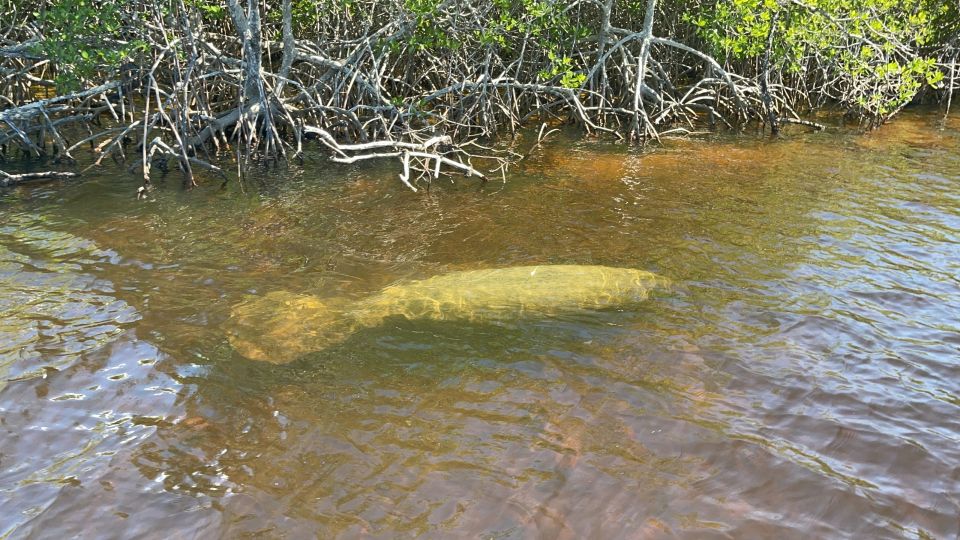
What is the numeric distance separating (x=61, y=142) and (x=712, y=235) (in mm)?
6568

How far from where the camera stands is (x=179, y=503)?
9.07 ft

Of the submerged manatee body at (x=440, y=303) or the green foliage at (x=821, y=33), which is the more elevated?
the green foliage at (x=821, y=33)

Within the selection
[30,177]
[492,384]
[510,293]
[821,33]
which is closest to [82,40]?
[30,177]

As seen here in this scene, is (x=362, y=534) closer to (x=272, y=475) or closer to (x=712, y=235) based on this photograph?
(x=272, y=475)

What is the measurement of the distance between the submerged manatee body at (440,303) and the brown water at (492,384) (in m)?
0.13

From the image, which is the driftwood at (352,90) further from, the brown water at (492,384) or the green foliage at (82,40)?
the brown water at (492,384)

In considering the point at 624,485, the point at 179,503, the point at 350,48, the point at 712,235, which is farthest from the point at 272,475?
the point at 350,48

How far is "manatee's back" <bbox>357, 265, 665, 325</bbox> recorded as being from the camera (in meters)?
4.39

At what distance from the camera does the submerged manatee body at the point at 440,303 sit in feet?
13.5

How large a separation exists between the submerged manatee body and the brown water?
13 cm

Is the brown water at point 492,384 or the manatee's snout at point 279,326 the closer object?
the brown water at point 492,384

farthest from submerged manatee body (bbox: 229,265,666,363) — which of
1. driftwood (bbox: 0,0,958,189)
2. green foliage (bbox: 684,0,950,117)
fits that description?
green foliage (bbox: 684,0,950,117)

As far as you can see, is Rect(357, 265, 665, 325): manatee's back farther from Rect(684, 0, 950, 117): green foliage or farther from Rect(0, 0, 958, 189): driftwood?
Rect(684, 0, 950, 117): green foliage

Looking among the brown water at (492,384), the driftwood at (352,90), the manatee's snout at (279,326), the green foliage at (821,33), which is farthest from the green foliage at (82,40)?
the green foliage at (821,33)
